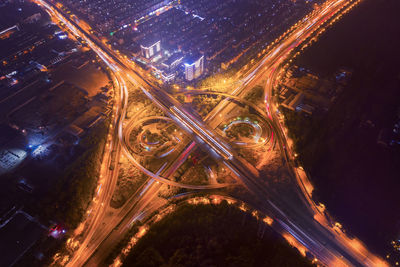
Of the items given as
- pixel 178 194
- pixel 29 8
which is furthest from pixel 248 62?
pixel 29 8

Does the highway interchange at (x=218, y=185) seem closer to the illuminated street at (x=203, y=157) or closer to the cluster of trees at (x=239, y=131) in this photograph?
the illuminated street at (x=203, y=157)

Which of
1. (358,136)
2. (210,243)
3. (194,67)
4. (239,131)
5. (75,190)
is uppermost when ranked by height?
(194,67)

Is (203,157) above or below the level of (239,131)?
below

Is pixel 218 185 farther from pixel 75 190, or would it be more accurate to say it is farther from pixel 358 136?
pixel 358 136

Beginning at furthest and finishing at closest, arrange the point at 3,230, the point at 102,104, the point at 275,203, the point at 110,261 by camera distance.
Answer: the point at 102,104
the point at 275,203
the point at 3,230
the point at 110,261

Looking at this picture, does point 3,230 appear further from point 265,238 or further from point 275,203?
point 275,203

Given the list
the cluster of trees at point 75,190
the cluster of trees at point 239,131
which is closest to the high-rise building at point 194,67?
the cluster of trees at point 239,131

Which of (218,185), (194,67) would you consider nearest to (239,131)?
(218,185)
